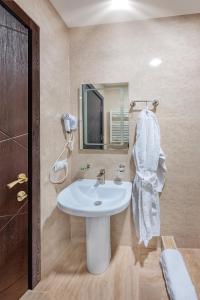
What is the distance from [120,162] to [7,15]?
5.13ft

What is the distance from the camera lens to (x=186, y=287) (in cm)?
162

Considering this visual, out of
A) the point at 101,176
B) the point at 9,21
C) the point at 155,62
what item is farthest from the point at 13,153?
the point at 155,62

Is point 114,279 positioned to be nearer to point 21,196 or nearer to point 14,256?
point 14,256

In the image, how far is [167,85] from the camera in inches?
88.6

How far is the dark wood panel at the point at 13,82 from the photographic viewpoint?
143cm

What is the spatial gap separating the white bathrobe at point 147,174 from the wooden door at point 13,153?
1040 mm

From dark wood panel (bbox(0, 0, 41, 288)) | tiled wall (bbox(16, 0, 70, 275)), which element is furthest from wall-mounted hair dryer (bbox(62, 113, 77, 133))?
dark wood panel (bbox(0, 0, 41, 288))

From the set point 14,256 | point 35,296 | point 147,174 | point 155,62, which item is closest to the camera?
point 14,256

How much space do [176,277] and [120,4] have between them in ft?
7.63

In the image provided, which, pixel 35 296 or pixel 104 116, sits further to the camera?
pixel 104 116

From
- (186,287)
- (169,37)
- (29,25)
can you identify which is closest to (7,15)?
(29,25)

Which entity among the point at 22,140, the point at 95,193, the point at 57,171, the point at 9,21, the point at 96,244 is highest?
the point at 9,21

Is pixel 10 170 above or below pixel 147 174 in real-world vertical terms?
above

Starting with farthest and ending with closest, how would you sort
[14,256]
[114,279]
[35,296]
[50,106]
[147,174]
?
[147,174] → [50,106] → [114,279] → [35,296] → [14,256]
